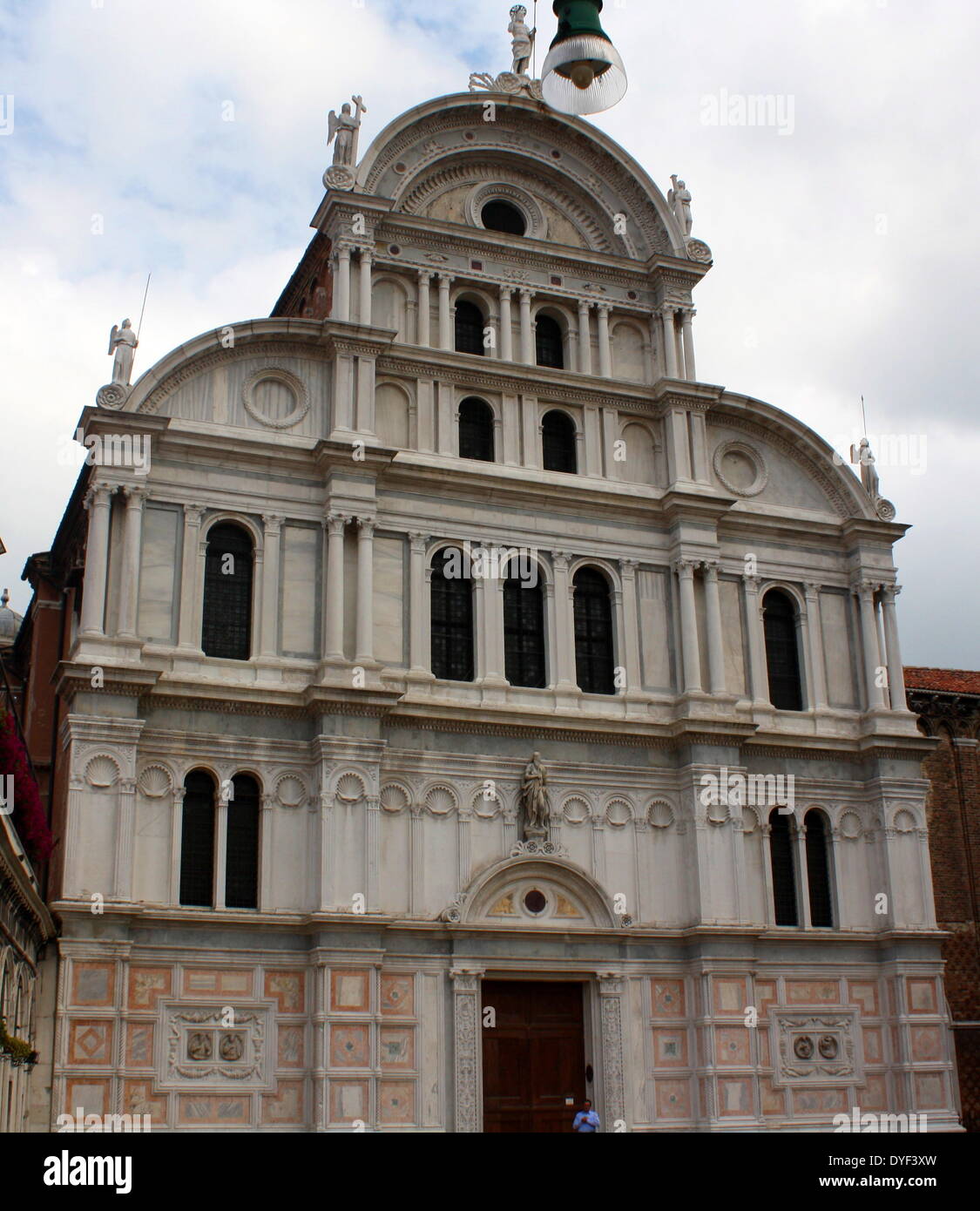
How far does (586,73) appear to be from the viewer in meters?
15.3

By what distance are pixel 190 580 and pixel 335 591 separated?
2447 mm

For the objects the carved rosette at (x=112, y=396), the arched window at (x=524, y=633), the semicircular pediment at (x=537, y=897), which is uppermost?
the carved rosette at (x=112, y=396)

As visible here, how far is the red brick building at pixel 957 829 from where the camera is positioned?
31.1 m

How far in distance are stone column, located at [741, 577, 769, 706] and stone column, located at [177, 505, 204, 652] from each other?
10.6 metres

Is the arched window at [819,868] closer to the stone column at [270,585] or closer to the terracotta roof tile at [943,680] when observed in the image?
the terracotta roof tile at [943,680]

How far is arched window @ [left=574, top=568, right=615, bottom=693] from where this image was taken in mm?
26641

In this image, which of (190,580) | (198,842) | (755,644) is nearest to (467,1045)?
(198,842)

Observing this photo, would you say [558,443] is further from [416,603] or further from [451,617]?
[416,603]

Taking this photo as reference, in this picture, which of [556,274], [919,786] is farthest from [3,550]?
[919,786]

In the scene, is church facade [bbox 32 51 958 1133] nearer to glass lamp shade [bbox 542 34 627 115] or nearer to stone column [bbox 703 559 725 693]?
stone column [bbox 703 559 725 693]

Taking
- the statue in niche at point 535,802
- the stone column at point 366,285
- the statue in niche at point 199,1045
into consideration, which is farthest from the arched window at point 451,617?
the statue in niche at point 199,1045

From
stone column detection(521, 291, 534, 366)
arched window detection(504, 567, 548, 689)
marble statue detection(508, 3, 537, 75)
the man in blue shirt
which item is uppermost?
marble statue detection(508, 3, 537, 75)

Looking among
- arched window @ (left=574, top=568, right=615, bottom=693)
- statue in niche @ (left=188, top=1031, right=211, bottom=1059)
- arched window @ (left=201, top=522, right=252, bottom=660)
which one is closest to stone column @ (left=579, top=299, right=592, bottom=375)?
arched window @ (left=574, top=568, right=615, bottom=693)

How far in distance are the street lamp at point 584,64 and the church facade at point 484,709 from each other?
10812 mm
